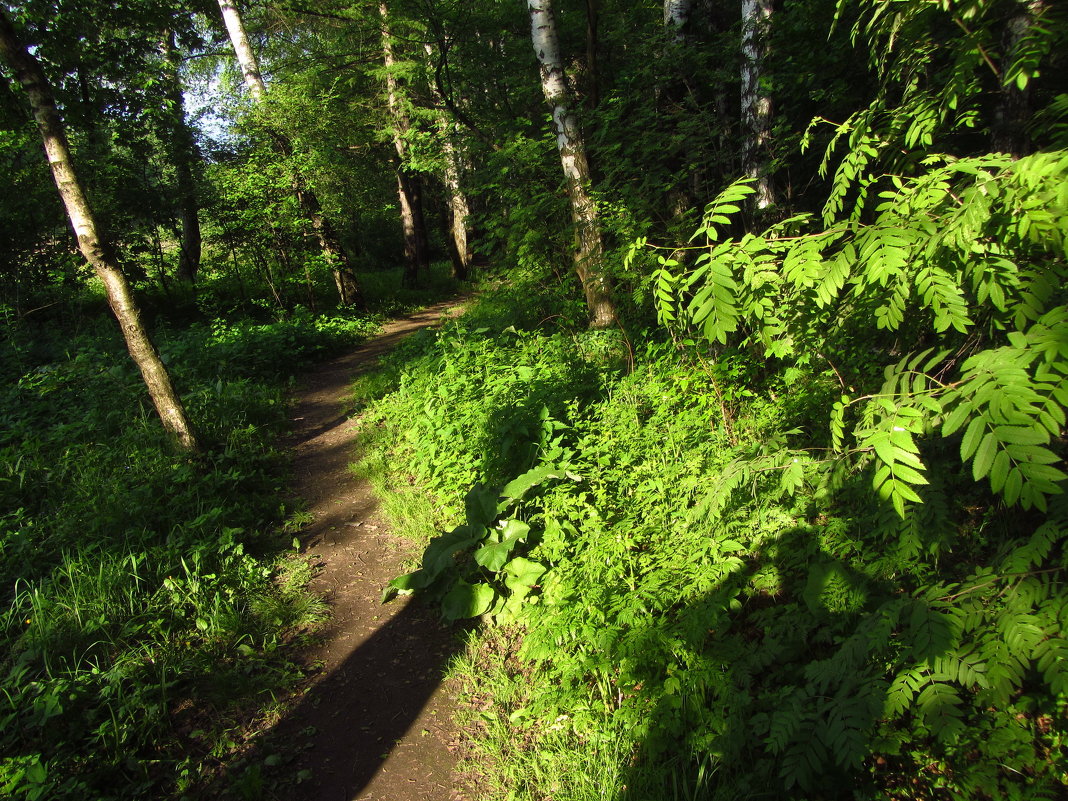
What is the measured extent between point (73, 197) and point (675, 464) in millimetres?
5503

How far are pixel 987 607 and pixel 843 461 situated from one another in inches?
26.0

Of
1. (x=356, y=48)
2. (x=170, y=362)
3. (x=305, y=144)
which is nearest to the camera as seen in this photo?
(x=170, y=362)

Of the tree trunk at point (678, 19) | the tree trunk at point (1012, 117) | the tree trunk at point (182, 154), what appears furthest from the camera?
the tree trunk at point (182, 154)

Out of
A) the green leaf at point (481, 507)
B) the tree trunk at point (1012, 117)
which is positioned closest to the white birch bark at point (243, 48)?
the green leaf at point (481, 507)

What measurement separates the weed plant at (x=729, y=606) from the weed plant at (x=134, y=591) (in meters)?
1.18

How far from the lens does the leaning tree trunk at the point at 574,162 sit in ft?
22.2

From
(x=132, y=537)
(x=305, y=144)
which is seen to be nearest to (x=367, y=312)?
(x=305, y=144)

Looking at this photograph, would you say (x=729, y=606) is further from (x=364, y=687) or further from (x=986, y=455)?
(x=364, y=687)

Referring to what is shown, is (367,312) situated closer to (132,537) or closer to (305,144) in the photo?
(305,144)

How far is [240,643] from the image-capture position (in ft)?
12.0

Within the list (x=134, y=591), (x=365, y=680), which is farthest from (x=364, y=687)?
(x=134, y=591)

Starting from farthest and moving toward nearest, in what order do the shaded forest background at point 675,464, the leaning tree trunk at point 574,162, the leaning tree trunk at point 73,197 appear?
1. the leaning tree trunk at point 574,162
2. the leaning tree trunk at point 73,197
3. the shaded forest background at point 675,464

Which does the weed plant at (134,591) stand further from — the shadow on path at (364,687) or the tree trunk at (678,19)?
the tree trunk at (678,19)

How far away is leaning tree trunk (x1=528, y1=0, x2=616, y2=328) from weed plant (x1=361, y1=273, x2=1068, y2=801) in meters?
2.41
